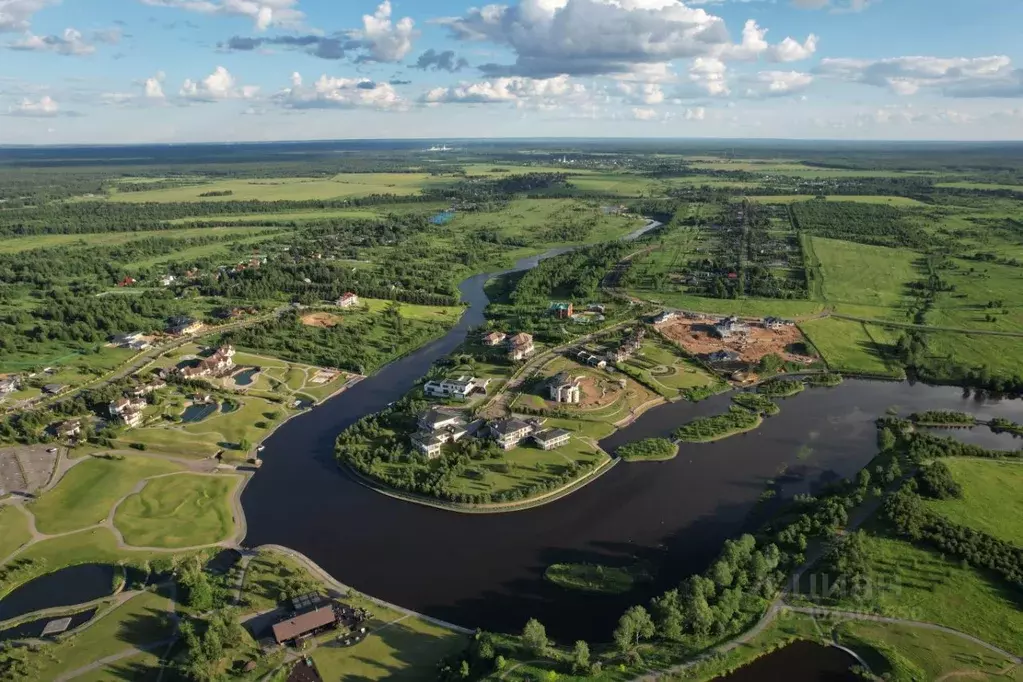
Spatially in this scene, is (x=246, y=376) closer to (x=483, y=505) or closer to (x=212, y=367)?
(x=212, y=367)

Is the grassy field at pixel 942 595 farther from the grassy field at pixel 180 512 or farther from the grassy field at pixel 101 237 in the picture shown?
the grassy field at pixel 101 237

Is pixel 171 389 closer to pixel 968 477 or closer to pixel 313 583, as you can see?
pixel 313 583

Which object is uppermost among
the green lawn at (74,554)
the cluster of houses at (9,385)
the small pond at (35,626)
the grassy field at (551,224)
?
the grassy field at (551,224)

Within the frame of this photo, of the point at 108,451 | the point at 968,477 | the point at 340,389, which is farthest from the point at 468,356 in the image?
the point at 968,477

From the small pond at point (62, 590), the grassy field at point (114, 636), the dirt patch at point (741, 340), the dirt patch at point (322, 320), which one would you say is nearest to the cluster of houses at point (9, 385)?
the dirt patch at point (322, 320)

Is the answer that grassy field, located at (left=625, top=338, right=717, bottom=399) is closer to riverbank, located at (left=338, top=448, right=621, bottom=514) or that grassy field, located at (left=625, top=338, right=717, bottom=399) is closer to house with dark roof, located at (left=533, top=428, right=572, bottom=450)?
house with dark roof, located at (left=533, top=428, right=572, bottom=450)

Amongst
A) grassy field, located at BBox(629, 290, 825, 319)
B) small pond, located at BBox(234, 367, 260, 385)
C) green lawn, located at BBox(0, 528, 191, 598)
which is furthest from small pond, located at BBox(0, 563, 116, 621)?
grassy field, located at BBox(629, 290, 825, 319)
